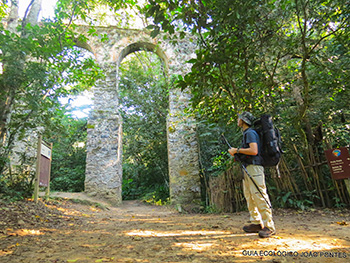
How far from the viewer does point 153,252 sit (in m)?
2.16

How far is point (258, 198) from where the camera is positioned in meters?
2.62

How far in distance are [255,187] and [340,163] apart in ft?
8.20

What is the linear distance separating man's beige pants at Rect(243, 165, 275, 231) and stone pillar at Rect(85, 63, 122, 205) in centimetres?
565

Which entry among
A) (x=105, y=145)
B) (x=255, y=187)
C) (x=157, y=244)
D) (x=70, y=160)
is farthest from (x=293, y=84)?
(x=70, y=160)

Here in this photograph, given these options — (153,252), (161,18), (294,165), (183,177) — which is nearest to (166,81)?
(183,177)

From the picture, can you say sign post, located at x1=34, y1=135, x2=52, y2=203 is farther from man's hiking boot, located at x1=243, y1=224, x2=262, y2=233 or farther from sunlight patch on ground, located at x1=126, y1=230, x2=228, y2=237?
man's hiking boot, located at x1=243, y1=224, x2=262, y2=233

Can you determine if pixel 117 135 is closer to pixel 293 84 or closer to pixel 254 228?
pixel 293 84

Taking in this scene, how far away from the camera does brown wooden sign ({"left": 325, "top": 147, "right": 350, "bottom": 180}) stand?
4078 mm

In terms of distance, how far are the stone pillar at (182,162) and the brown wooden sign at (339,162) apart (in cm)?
393

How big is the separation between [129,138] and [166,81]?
2734 millimetres

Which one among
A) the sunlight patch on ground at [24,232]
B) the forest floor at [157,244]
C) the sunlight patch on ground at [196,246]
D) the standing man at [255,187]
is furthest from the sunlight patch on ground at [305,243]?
the sunlight patch on ground at [24,232]

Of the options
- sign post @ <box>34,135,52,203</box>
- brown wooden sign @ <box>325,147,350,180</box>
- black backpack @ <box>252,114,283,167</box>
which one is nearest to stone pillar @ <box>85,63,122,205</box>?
sign post @ <box>34,135,52,203</box>

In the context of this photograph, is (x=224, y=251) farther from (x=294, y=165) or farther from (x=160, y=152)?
(x=160, y=152)

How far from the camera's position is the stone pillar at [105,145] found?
296 inches
